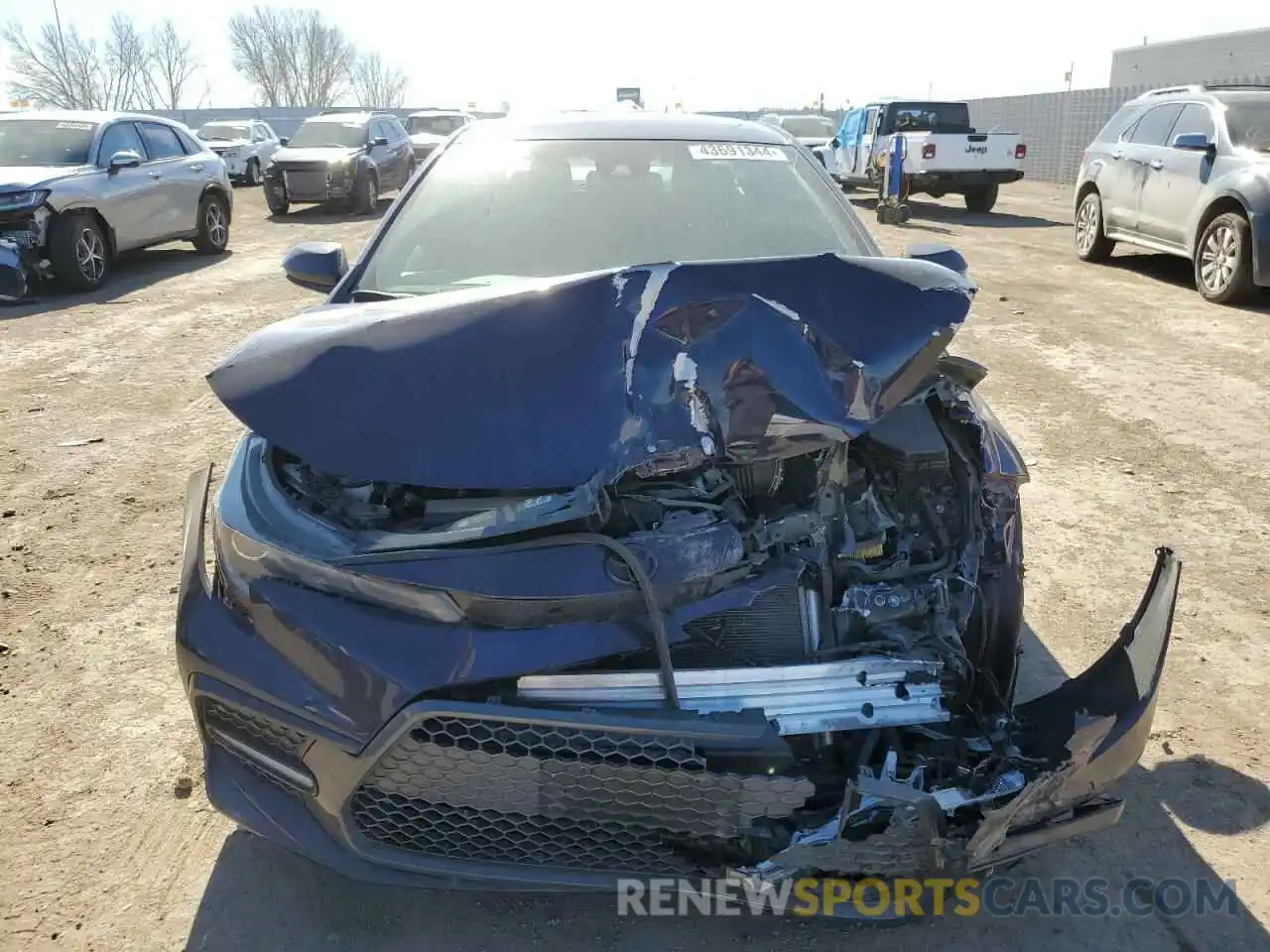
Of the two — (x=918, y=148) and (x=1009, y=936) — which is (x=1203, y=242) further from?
(x=1009, y=936)

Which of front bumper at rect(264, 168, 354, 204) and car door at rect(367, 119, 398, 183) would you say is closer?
front bumper at rect(264, 168, 354, 204)

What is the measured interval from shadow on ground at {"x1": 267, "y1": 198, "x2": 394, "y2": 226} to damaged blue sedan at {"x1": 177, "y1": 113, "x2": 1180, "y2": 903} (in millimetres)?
13829

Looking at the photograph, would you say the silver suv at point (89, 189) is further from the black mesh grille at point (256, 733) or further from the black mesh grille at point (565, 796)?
the black mesh grille at point (565, 796)

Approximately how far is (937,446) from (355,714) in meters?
1.52

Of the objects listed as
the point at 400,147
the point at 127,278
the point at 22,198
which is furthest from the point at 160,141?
the point at 400,147

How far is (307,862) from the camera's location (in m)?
2.33

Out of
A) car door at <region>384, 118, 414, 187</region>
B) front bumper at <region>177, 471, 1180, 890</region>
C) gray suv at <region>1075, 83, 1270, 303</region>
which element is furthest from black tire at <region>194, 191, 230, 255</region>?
front bumper at <region>177, 471, 1180, 890</region>

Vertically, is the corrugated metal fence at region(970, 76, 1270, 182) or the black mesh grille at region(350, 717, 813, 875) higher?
the corrugated metal fence at region(970, 76, 1270, 182)

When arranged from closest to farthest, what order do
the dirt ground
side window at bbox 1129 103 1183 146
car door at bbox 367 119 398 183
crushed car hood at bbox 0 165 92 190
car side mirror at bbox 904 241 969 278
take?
the dirt ground, car side mirror at bbox 904 241 969 278, crushed car hood at bbox 0 165 92 190, side window at bbox 1129 103 1183 146, car door at bbox 367 119 398 183

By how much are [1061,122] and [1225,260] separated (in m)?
17.8

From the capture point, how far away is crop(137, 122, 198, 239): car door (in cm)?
1059

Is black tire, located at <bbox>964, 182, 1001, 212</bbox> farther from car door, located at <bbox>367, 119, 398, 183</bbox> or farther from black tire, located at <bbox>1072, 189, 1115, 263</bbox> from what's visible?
car door, located at <bbox>367, 119, 398, 183</bbox>

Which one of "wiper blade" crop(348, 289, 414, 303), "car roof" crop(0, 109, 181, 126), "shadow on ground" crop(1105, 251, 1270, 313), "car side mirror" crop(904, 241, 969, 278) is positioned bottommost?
"shadow on ground" crop(1105, 251, 1270, 313)

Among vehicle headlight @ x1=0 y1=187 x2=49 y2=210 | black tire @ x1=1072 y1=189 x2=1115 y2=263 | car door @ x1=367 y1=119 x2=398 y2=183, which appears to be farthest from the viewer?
car door @ x1=367 y1=119 x2=398 y2=183
